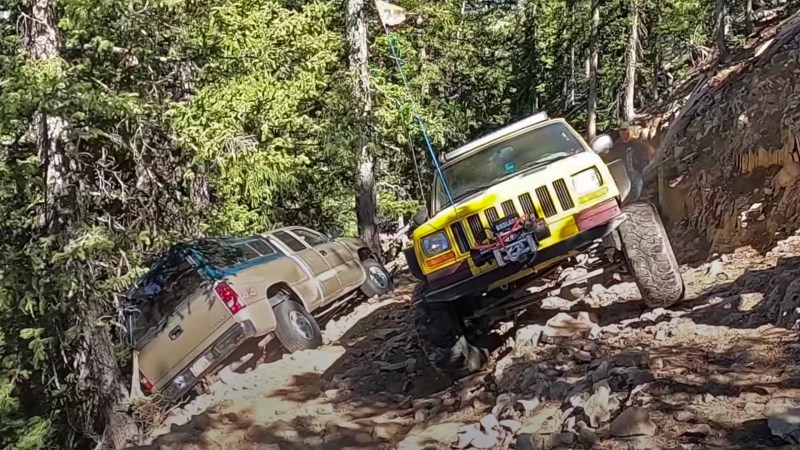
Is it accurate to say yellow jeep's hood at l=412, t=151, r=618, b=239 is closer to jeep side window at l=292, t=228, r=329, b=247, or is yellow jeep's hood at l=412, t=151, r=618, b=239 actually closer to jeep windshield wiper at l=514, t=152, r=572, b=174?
jeep windshield wiper at l=514, t=152, r=572, b=174

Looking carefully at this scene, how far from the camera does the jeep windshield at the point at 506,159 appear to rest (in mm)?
7227

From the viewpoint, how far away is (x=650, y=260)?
6137 millimetres

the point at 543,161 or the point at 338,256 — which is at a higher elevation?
the point at 543,161

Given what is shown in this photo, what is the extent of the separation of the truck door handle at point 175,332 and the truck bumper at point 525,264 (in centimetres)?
356

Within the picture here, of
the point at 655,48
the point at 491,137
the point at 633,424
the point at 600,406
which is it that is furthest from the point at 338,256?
the point at 655,48

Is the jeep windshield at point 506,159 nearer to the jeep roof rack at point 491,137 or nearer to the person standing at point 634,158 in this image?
the jeep roof rack at point 491,137

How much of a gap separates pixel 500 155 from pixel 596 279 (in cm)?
191

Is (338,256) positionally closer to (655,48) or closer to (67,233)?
(67,233)

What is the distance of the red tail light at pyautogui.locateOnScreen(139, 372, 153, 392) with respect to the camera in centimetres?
853

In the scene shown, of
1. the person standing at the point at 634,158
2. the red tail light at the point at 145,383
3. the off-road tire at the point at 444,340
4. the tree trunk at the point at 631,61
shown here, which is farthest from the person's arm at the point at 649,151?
the tree trunk at the point at 631,61

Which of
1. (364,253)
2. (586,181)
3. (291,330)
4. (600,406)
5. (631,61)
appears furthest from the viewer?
(631,61)

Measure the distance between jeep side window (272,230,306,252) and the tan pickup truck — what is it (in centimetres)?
68

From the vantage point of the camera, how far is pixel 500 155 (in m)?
7.62

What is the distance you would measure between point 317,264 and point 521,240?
5.01 m
